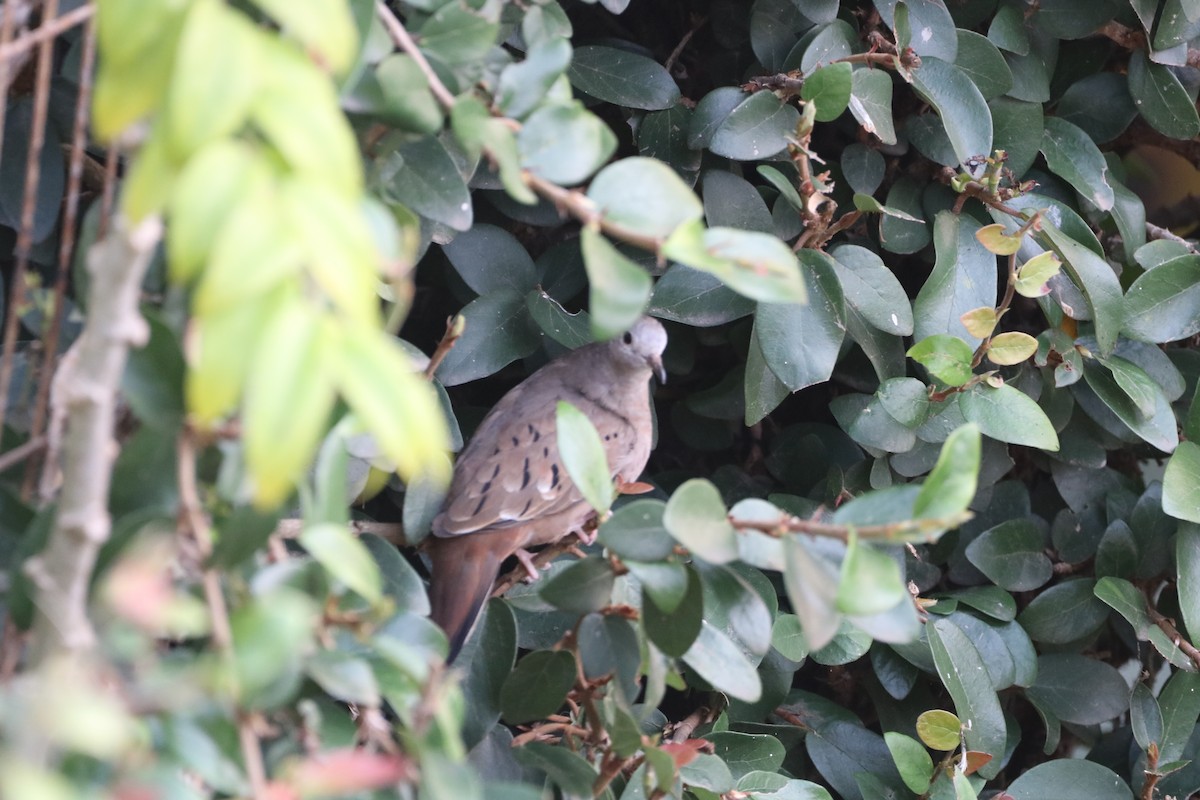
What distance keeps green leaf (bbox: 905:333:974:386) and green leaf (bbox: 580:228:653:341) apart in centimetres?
90

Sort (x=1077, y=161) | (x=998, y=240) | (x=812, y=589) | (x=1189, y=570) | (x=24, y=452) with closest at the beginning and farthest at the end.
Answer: (x=24, y=452) → (x=812, y=589) → (x=998, y=240) → (x=1189, y=570) → (x=1077, y=161)

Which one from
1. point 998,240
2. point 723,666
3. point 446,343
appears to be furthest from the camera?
point 998,240

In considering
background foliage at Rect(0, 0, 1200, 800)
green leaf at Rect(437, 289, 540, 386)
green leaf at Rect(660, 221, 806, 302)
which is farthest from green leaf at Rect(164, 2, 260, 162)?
green leaf at Rect(437, 289, 540, 386)

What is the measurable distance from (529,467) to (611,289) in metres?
1.15

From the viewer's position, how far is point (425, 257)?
6.22 feet

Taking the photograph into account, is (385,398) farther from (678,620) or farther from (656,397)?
(656,397)

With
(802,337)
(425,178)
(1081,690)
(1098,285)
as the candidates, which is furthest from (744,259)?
(1081,690)

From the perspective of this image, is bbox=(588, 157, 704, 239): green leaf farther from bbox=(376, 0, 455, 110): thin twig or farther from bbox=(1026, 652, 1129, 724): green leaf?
bbox=(1026, 652, 1129, 724): green leaf

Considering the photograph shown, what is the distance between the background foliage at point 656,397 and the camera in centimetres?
60

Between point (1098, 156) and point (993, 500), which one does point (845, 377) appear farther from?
point (1098, 156)

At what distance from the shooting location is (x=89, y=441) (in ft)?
2.31

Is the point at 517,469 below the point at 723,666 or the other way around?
below

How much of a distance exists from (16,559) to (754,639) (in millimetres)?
767

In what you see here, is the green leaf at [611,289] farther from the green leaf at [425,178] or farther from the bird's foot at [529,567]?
the bird's foot at [529,567]
